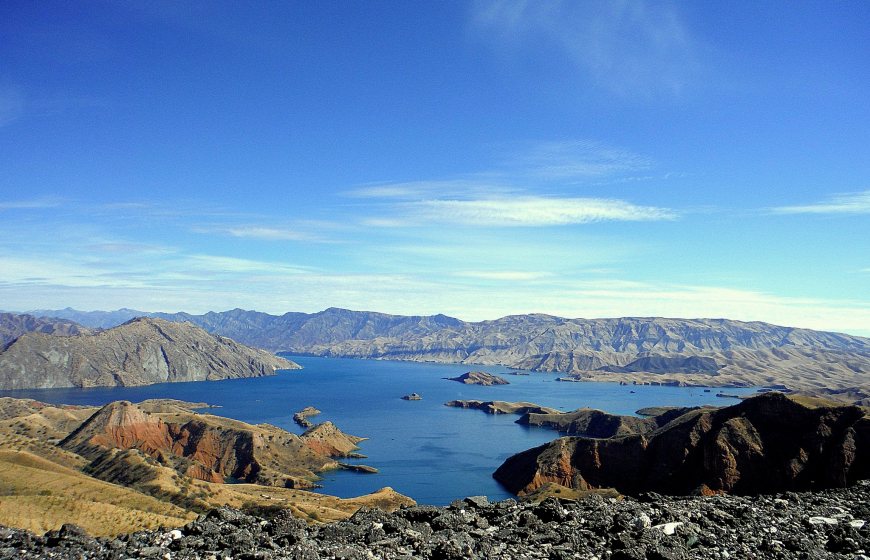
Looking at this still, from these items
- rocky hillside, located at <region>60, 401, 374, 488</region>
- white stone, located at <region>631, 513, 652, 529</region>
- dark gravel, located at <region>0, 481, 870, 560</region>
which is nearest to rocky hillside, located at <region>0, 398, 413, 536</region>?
rocky hillside, located at <region>60, 401, 374, 488</region>

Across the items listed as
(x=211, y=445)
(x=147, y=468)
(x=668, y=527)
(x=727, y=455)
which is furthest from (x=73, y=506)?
(x=211, y=445)

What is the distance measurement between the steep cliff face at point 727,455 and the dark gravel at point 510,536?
196 feet

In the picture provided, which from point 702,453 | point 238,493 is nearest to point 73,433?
point 238,493

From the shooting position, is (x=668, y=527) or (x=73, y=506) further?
(x=73, y=506)

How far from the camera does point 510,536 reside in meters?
15.8

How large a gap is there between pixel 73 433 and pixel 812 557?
14816cm

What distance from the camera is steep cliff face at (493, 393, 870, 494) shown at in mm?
69875

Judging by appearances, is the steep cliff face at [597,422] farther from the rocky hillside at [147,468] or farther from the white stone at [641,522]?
the white stone at [641,522]

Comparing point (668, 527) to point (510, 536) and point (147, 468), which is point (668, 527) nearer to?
point (510, 536)

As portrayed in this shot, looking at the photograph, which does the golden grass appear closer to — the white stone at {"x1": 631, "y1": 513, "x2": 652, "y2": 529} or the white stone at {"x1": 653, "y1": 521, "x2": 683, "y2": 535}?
the white stone at {"x1": 631, "y1": 513, "x2": 652, "y2": 529}

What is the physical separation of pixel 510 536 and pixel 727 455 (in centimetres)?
7932

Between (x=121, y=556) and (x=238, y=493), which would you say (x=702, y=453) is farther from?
(x=121, y=556)

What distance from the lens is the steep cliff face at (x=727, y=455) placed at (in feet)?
229

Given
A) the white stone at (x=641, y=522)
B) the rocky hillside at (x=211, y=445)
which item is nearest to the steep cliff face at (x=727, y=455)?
the rocky hillside at (x=211, y=445)
